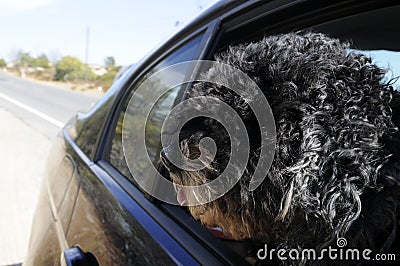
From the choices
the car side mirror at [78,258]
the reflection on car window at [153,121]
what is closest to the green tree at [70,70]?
the reflection on car window at [153,121]

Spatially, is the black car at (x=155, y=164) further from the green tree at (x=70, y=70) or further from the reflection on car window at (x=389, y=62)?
the green tree at (x=70, y=70)

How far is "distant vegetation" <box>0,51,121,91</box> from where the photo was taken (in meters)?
45.1

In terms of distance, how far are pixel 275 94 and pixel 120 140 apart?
55.6 inches

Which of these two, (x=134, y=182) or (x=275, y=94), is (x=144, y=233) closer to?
(x=134, y=182)

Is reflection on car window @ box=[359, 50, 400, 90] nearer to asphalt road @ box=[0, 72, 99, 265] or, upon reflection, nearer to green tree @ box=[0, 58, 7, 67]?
asphalt road @ box=[0, 72, 99, 265]

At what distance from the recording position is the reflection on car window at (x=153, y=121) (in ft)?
5.93

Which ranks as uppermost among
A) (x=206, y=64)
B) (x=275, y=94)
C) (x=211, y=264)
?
(x=206, y=64)

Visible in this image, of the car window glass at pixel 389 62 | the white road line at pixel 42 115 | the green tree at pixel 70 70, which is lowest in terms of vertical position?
the car window glass at pixel 389 62

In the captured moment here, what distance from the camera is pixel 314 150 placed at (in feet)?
2.94

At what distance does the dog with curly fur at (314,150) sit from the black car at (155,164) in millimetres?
136

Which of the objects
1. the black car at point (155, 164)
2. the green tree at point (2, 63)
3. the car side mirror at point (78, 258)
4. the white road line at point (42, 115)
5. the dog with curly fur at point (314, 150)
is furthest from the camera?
the green tree at point (2, 63)

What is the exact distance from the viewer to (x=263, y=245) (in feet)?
3.92

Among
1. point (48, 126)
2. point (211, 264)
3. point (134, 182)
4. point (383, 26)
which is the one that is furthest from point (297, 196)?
point (48, 126)

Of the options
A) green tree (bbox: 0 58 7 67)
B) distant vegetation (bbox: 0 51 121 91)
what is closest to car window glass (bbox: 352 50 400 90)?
distant vegetation (bbox: 0 51 121 91)
